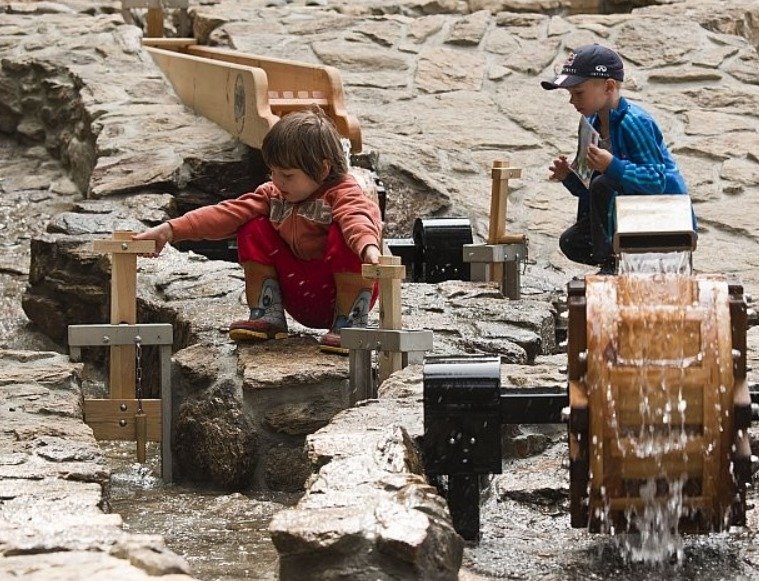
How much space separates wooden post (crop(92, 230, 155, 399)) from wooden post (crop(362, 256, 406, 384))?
860mm

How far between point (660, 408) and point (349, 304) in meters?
1.84

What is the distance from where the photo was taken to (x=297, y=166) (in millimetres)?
5629

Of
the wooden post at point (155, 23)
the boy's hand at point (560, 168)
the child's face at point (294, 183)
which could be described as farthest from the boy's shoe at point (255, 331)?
the wooden post at point (155, 23)

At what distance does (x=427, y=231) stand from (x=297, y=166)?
1.77m

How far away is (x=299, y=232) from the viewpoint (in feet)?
18.7

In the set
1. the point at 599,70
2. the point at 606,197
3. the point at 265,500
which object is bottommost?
the point at 265,500

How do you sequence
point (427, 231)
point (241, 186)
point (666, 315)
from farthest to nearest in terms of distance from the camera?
point (241, 186)
point (427, 231)
point (666, 315)

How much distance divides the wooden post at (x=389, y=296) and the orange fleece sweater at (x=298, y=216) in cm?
30

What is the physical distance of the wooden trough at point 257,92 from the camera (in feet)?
26.0

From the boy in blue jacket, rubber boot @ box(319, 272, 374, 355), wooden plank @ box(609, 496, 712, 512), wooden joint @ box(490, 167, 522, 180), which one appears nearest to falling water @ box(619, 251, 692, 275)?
wooden plank @ box(609, 496, 712, 512)

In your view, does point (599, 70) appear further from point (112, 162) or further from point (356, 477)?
point (112, 162)

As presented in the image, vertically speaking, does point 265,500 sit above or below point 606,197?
below

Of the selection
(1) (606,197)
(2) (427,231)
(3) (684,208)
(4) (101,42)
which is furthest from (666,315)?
(4) (101,42)

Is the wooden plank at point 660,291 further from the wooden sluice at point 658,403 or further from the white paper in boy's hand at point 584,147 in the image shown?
the white paper in boy's hand at point 584,147
